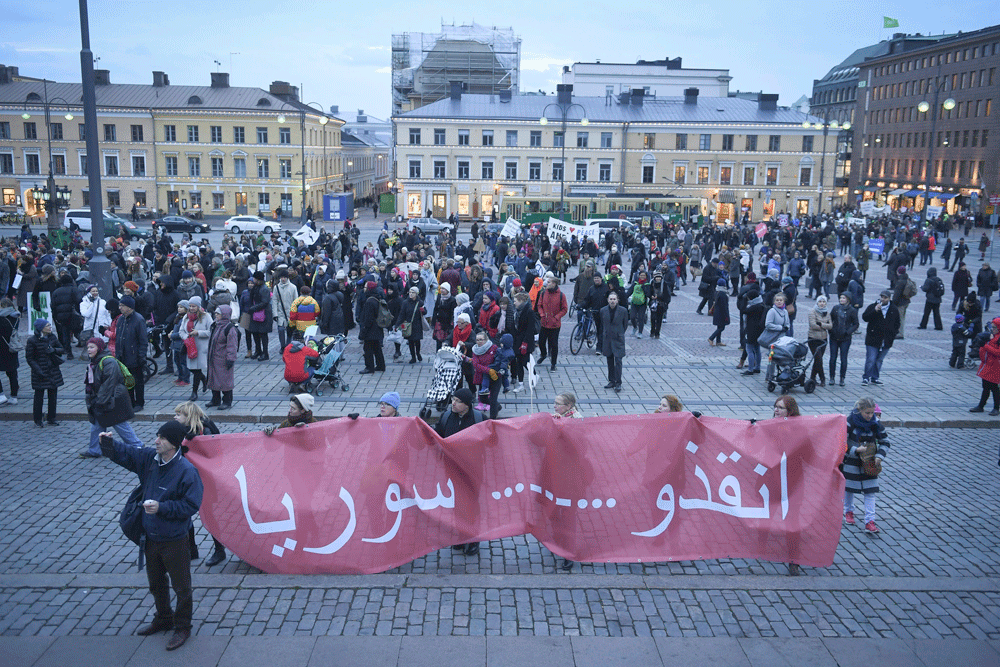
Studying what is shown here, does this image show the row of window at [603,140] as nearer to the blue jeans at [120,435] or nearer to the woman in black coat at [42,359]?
the woman in black coat at [42,359]

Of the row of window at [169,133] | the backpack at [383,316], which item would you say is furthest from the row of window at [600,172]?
the backpack at [383,316]

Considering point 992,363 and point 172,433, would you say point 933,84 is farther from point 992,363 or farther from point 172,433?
point 172,433

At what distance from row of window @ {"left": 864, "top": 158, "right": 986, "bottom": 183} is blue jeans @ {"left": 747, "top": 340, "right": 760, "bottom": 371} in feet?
194

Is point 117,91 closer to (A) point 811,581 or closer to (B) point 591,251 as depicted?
(B) point 591,251

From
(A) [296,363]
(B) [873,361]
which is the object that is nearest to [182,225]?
(A) [296,363]

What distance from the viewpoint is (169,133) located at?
65750 millimetres

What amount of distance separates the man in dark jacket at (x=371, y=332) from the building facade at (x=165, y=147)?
53.2m

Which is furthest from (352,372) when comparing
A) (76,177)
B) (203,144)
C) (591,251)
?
(76,177)

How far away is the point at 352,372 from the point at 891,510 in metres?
9.31

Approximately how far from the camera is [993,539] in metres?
7.90

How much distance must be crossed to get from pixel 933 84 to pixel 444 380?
84.1m

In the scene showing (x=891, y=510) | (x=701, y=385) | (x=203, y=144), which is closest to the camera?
(x=891, y=510)

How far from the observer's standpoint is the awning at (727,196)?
69312 mm

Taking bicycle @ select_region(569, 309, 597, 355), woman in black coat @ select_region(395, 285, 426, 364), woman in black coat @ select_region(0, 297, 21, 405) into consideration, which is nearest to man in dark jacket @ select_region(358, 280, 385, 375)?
woman in black coat @ select_region(395, 285, 426, 364)
